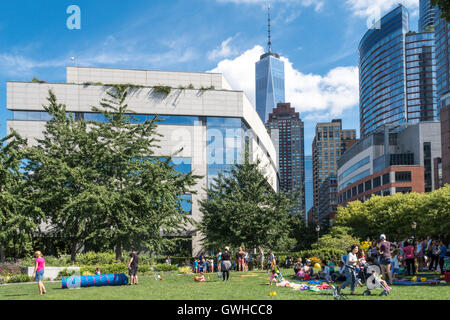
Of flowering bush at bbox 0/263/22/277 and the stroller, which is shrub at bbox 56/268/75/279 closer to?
flowering bush at bbox 0/263/22/277

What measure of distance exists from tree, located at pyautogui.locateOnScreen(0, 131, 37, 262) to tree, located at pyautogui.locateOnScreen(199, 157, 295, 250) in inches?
584

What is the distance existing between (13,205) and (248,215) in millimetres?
19590

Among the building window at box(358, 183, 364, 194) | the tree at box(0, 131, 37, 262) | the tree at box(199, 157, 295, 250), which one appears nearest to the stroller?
the tree at box(199, 157, 295, 250)

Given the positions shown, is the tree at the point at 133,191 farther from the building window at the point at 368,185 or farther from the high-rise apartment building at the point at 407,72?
the high-rise apartment building at the point at 407,72

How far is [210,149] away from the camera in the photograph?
198 ft

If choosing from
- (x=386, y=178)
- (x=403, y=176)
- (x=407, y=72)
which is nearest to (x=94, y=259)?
(x=386, y=178)

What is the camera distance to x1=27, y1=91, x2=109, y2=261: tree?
1314 inches

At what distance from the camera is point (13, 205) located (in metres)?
36.8

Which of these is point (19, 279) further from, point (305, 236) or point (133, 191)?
point (305, 236)

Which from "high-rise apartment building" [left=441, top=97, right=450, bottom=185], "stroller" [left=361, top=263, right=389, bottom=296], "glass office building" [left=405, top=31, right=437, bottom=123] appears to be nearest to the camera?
"stroller" [left=361, top=263, right=389, bottom=296]

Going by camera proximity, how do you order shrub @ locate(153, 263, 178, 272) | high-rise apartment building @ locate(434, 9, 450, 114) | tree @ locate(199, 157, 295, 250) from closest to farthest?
shrub @ locate(153, 263, 178, 272) → tree @ locate(199, 157, 295, 250) → high-rise apartment building @ locate(434, 9, 450, 114)

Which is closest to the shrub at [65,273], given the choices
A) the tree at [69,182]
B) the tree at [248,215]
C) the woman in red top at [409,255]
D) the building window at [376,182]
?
the tree at [69,182]
